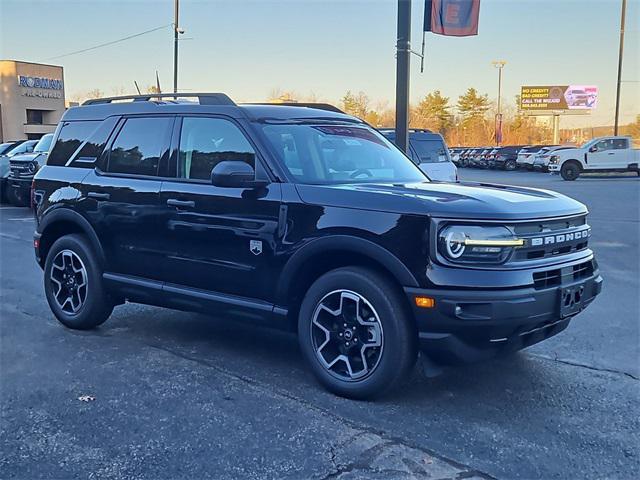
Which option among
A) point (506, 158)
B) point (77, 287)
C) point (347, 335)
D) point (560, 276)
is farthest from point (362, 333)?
point (506, 158)

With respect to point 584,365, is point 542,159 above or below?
above

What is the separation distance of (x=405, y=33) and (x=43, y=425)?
6.93 metres

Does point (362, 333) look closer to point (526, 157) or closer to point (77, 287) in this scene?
point (77, 287)

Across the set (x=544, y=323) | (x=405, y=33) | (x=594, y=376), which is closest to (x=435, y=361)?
(x=544, y=323)

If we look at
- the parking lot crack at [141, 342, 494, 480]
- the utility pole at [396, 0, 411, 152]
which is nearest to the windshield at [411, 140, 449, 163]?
the utility pole at [396, 0, 411, 152]

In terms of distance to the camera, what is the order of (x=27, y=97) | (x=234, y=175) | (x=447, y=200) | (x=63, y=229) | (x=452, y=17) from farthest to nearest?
(x=27, y=97), (x=452, y=17), (x=63, y=229), (x=234, y=175), (x=447, y=200)

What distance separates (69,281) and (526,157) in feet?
133

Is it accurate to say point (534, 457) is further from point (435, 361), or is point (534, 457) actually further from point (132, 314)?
point (132, 314)

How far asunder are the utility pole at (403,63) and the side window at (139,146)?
4618 mm

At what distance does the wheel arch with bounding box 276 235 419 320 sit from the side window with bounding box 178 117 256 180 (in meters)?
0.91

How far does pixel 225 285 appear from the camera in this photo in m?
4.72

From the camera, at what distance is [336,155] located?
16.2ft

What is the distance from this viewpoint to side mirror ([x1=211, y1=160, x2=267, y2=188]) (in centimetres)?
439

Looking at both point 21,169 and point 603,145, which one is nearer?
point 21,169
